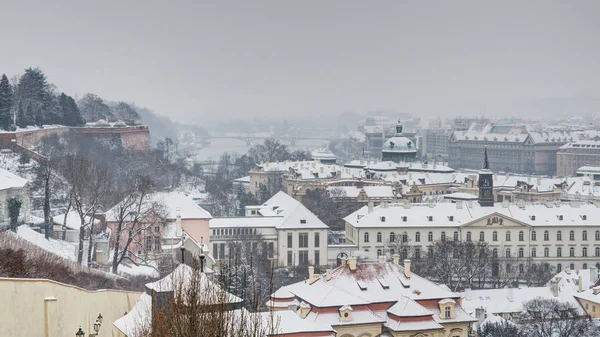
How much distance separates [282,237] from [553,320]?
19412 mm

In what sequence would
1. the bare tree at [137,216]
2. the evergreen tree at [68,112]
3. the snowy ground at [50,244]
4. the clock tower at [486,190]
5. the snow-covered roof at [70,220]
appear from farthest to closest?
the evergreen tree at [68,112], the clock tower at [486,190], the snow-covered roof at [70,220], the bare tree at [137,216], the snowy ground at [50,244]

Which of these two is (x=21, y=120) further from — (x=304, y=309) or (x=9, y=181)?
(x=304, y=309)

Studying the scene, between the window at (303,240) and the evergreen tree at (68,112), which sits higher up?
the evergreen tree at (68,112)

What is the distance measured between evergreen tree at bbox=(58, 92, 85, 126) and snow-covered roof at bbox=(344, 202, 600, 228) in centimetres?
2338

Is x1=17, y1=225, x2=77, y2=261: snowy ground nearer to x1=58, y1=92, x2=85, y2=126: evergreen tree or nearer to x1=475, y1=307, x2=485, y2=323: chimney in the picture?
x1=475, y1=307, x2=485, y2=323: chimney

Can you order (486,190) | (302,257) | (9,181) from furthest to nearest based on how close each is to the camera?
(486,190) → (302,257) → (9,181)

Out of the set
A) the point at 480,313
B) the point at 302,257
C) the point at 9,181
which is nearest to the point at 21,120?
the point at 302,257

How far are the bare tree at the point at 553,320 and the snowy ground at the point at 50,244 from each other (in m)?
14.7

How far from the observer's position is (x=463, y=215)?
58344 mm

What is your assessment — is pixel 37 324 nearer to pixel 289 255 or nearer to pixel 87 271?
pixel 87 271

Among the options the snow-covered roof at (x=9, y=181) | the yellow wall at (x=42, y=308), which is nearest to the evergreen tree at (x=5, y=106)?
the snow-covered roof at (x=9, y=181)

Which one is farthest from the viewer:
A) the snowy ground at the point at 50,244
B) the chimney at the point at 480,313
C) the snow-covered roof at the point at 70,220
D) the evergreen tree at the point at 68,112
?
the evergreen tree at the point at 68,112

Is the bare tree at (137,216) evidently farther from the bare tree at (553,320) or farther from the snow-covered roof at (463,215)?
the bare tree at (553,320)

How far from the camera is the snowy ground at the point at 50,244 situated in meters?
38.7
